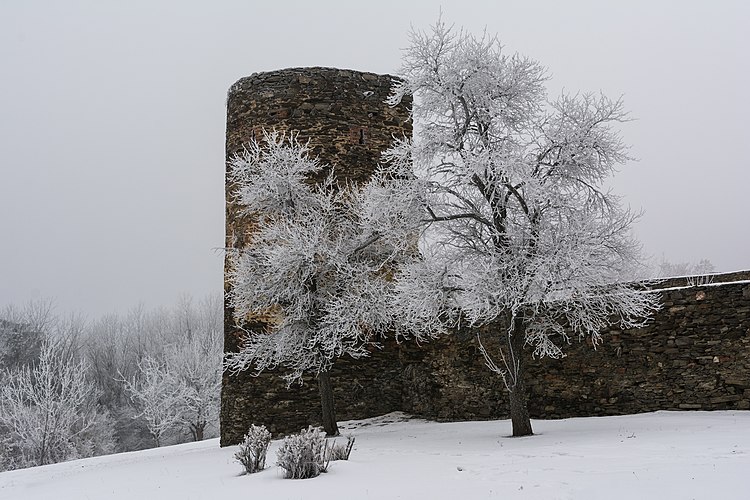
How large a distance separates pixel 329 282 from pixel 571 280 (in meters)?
4.65

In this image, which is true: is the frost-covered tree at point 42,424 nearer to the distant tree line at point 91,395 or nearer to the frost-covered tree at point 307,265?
the distant tree line at point 91,395

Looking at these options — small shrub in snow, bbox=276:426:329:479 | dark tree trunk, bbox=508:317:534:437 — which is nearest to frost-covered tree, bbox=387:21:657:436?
dark tree trunk, bbox=508:317:534:437

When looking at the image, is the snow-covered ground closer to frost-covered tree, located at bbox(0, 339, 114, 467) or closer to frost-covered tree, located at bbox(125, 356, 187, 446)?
frost-covered tree, located at bbox(0, 339, 114, 467)

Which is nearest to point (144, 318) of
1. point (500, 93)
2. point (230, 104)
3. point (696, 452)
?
point (230, 104)

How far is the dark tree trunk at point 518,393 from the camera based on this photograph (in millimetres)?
10133

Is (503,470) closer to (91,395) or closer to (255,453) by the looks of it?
(255,453)

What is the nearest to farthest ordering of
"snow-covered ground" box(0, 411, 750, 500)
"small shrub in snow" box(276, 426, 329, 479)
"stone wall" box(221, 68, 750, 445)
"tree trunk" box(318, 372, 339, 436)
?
"snow-covered ground" box(0, 411, 750, 500), "small shrub in snow" box(276, 426, 329, 479), "stone wall" box(221, 68, 750, 445), "tree trunk" box(318, 372, 339, 436)

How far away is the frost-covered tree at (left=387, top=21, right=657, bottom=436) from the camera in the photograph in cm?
962

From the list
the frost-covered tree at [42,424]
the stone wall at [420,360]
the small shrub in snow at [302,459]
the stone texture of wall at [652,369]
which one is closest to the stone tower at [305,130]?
the stone wall at [420,360]

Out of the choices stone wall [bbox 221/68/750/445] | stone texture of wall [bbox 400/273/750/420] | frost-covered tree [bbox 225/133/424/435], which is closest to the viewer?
stone texture of wall [bbox 400/273/750/420]

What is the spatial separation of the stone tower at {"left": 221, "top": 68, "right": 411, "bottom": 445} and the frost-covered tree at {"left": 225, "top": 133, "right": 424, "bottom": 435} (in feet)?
2.73

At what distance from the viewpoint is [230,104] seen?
49.0 ft

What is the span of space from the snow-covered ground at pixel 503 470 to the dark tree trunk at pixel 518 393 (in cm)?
27

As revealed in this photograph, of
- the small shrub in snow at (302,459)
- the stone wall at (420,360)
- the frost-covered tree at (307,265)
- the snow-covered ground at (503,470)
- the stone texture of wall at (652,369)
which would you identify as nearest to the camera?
the snow-covered ground at (503,470)
